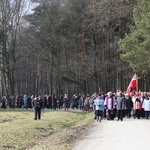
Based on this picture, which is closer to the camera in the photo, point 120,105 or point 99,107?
point 99,107

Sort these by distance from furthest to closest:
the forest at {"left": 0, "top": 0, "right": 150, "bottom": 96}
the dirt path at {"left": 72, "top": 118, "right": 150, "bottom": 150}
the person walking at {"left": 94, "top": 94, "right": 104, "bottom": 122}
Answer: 1. the forest at {"left": 0, "top": 0, "right": 150, "bottom": 96}
2. the person walking at {"left": 94, "top": 94, "right": 104, "bottom": 122}
3. the dirt path at {"left": 72, "top": 118, "right": 150, "bottom": 150}

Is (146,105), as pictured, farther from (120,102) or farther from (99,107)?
(99,107)

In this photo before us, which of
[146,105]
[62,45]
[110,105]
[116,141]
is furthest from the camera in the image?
[62,45]

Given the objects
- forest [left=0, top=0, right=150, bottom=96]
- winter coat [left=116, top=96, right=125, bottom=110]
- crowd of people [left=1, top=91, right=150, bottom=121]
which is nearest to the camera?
crowd of people [left=1, top=91, right=150, bottom=121]

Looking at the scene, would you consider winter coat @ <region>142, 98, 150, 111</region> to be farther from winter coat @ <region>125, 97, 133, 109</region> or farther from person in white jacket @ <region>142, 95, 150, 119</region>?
winter coat @ <region>125, 97, 133, 109</region>

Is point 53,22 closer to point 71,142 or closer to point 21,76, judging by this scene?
point 21,76

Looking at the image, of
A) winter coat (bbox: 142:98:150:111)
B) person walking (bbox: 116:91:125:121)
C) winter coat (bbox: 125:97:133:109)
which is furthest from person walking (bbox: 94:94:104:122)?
winter coat (bbox: 142:98:150:111)

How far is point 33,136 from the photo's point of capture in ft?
63.6

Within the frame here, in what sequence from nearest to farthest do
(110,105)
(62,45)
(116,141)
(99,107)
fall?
1. (116,141)
2. (99,107)
3. (110,105)
4. (62,45)

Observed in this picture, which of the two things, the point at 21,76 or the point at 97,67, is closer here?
the point at 97,67

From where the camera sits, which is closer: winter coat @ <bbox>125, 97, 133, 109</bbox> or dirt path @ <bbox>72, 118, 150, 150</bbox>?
dirt path @ <bbox>72, 118, 150, 150</bbox>

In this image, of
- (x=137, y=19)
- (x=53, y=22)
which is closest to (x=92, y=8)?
(x=137, y=19)

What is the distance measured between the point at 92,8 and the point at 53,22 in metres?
28.5

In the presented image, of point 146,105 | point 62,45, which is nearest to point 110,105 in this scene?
point 146,105
